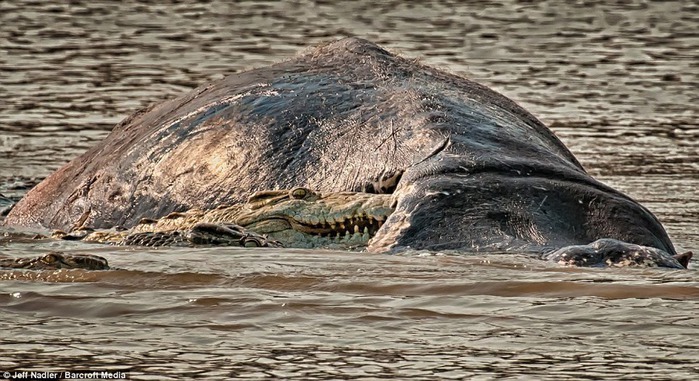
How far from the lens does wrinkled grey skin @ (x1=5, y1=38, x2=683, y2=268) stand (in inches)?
278

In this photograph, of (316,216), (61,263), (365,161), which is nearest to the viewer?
(61,263)

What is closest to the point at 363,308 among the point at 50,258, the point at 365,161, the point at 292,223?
the point at 292,223

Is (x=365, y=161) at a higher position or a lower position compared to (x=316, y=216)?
higher

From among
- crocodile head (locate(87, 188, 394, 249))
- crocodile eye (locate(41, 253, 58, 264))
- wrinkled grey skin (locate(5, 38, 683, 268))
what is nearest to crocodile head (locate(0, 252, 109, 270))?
crocodile eye (locate(41, 253, 58, 264))

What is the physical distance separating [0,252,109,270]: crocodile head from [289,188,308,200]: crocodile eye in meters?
0.98

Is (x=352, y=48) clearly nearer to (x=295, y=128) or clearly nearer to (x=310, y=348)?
(x=295, y=128)

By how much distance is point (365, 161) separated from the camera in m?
7.72

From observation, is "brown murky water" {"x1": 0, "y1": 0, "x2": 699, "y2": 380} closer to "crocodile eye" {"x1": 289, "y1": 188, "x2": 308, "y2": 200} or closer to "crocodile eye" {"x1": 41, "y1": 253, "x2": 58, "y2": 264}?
"crocodile eye" {"x1": 41, "y1": 253, "x2": 58, "y2": 264}

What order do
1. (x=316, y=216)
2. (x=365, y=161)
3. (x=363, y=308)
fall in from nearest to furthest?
(x=363, y=308) → (x=316, y=216) → (x=365, y=161)

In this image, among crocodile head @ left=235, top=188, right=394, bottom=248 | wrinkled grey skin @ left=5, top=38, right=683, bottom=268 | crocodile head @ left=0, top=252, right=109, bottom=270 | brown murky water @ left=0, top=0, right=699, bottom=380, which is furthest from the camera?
crocodile head @ left=235, top=188, right=394, bottom=248

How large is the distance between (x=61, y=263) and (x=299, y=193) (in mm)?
1190

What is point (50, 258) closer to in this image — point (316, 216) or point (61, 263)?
point (61, 263)

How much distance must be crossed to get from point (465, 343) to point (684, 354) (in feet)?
2.48

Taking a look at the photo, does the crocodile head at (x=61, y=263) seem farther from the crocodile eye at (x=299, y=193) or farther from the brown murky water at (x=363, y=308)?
the crocodile eye at (x=299, y=193)
